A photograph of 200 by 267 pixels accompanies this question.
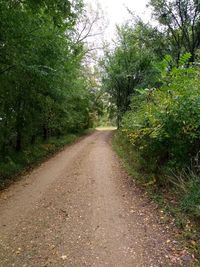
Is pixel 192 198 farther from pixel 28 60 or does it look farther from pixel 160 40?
pixel 160 40

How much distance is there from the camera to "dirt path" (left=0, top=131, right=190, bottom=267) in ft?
13.6

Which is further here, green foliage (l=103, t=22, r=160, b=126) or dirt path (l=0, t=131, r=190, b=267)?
green foliage (l=103, t=22, r=160, b=126)

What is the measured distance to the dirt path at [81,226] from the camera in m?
4.14

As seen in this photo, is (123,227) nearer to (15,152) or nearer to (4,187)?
(4,187)

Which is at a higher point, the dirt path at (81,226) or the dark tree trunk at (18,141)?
the dark tree trunk at (18,141)

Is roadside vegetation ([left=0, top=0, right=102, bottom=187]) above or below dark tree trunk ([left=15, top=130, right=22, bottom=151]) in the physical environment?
above

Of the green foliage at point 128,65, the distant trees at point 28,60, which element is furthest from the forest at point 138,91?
the green foliage at point 128,65

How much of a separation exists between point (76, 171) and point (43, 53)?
4552 millimetres

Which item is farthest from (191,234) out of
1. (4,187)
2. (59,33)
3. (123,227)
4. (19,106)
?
(19,106)

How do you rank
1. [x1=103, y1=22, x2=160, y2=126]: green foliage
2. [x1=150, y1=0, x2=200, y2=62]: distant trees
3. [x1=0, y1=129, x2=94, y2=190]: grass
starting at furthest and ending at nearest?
[x1=103, y1=22, x2=160, y2=126]: green foliage, [x1=150, y1=0, x2=200, y2=62]: distant trees, [x1=0, y1=129, x2=94, y2=190]: grass

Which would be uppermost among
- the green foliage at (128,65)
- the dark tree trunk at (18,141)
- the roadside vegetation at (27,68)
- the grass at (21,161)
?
the green foliage at (128,65)

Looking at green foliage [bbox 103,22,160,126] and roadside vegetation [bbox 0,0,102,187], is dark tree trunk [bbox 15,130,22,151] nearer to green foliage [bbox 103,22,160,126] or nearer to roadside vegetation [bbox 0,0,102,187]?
roadside vegetation [bbox 0,0,102,187]

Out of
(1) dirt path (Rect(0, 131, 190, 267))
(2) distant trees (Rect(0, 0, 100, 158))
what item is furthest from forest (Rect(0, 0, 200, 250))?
(1) dirt path (Rect(0, 131, 190, 267))

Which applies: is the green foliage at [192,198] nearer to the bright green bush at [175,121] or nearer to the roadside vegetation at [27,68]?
the bright green bush at [175,121]
